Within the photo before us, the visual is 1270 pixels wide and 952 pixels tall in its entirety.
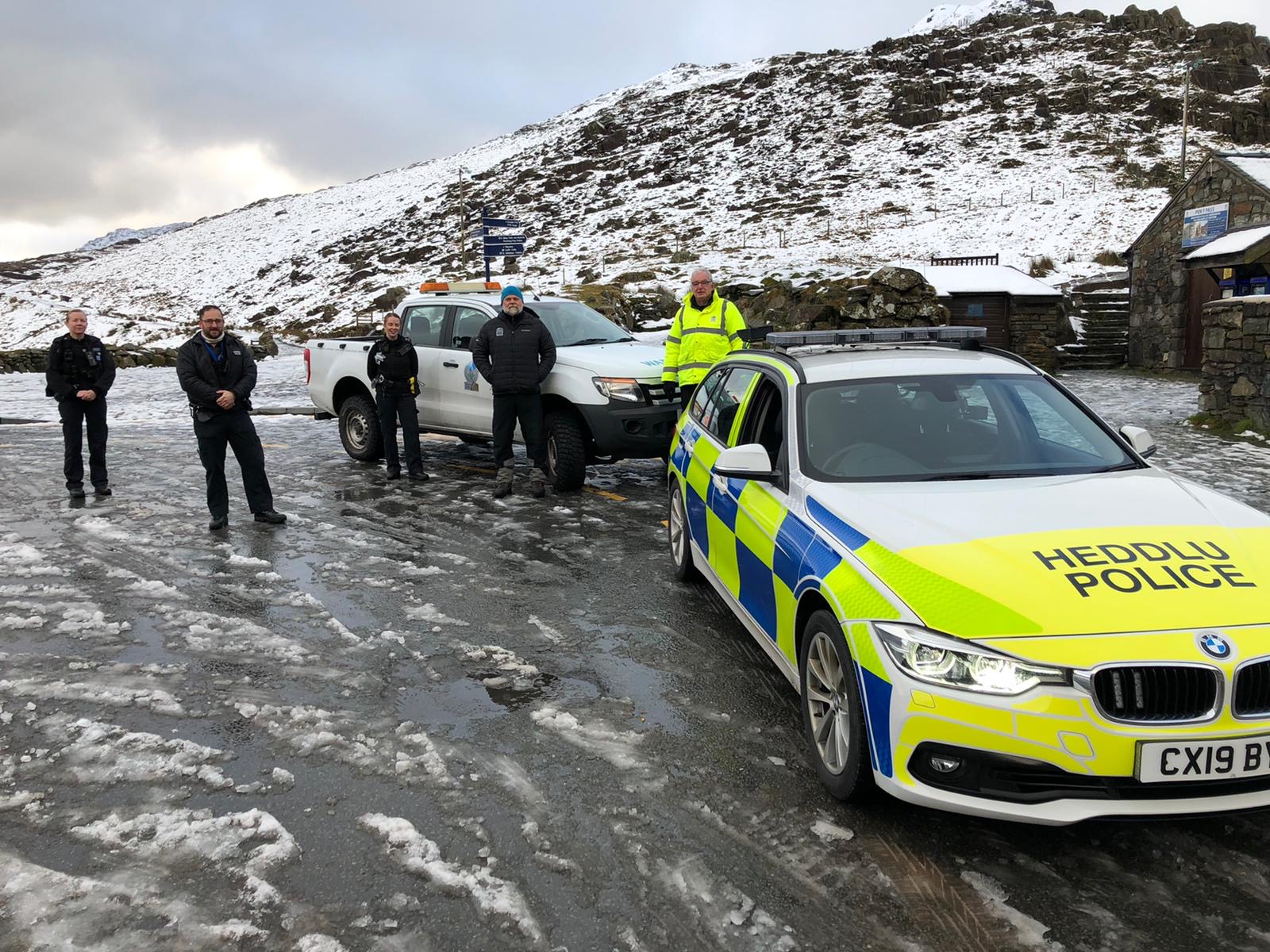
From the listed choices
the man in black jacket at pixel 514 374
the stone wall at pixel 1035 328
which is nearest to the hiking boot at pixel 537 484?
the man in black jacket at pixel 514 374

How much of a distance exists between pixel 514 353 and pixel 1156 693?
678 centimetres

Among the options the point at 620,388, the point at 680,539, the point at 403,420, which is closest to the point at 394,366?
the point at 403,420

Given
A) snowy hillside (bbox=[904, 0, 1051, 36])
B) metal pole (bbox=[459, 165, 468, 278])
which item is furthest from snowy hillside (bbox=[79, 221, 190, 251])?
snowy hillside (bbox=[904, 0, 1051, 36])

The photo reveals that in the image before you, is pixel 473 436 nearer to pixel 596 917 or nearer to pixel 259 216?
pixel 596 917

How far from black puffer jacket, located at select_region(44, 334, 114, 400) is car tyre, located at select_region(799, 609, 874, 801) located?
317 inches

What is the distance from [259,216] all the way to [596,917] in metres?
124

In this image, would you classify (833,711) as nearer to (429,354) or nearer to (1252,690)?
(1252,690)

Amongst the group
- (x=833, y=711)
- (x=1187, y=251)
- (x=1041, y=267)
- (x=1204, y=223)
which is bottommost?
(x=833, y=711)

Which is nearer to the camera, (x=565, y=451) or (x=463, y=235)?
(x=565, y=451)

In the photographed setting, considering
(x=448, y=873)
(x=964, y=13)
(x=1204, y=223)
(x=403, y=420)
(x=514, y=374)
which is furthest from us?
(x=964, y=13)

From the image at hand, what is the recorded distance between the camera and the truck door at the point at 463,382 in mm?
9977

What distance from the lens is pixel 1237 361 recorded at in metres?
12.0

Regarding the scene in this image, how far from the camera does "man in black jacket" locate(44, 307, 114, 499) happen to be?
30.1 feet

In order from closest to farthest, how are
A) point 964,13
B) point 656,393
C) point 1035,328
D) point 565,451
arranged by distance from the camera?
point 656,393 < point 565,451 < point 1035,328 < point 964,13
